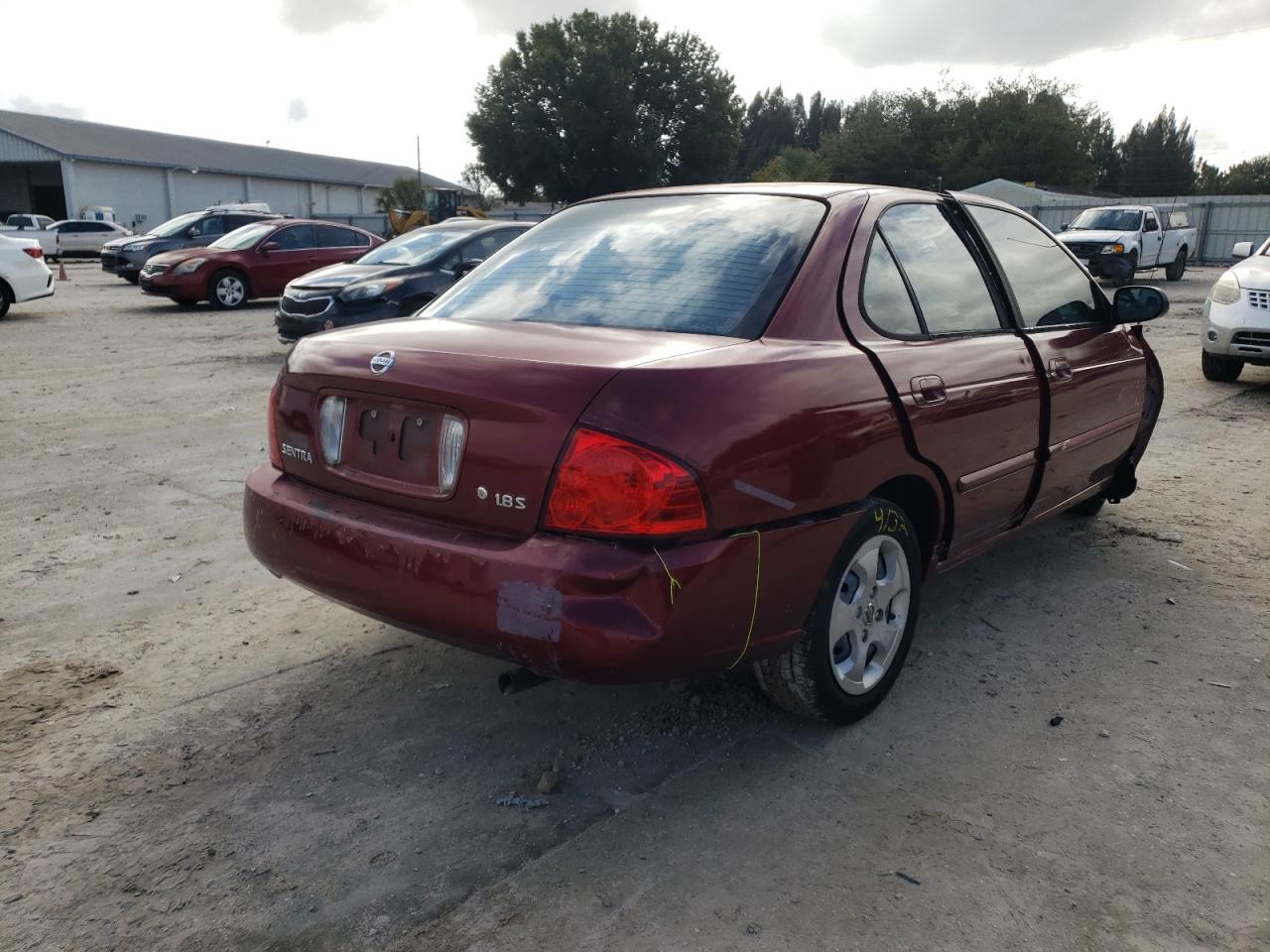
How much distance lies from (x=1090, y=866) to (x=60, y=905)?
2.48 metres

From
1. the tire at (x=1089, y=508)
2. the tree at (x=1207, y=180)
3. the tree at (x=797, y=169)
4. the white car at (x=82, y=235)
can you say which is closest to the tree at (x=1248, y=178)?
the tree at (x=1207, y=180)

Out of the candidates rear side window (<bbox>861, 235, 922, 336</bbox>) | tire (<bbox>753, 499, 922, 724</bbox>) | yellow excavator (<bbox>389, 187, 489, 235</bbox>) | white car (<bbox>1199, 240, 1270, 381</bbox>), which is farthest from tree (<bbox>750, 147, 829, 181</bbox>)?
tire (<bbox>753, 499, 922, 724</bbox>)

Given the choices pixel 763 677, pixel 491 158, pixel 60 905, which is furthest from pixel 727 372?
pixel 491 158

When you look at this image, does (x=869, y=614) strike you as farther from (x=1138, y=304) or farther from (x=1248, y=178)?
(x=1248, y=178)

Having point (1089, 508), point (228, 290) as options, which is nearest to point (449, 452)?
point (1089, 508)

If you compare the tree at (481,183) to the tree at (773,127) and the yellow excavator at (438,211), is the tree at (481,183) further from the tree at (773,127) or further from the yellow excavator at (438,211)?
the tree at (773,127)

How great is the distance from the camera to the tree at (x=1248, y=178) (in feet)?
263

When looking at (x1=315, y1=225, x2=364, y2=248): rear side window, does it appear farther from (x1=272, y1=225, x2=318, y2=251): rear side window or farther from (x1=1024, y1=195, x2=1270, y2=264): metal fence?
(x1=1024, y1=195, x2=1270, y2=264): metal fence

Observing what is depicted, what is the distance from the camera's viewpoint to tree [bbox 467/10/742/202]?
2245 inches

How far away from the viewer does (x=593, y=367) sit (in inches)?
100.0

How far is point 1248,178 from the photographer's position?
84.0 meters

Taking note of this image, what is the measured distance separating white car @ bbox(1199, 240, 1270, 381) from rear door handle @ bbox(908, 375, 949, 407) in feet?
24.5

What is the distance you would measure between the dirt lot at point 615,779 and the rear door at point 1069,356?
0.55 m

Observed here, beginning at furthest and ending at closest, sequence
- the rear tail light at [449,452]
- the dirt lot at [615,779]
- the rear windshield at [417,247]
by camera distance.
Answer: the rear windshield at [417,247], the rear tail light at [449,452], the dirt lot at [615,779]
